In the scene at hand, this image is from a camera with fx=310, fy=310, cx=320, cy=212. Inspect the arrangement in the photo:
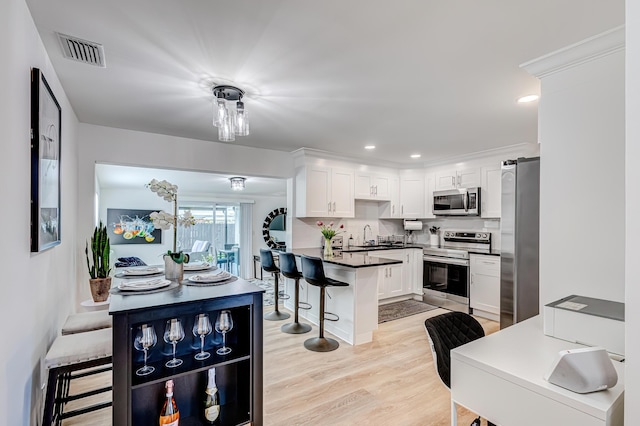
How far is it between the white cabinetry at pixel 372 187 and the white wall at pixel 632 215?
4.21 meters

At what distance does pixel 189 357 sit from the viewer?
73.3 inches

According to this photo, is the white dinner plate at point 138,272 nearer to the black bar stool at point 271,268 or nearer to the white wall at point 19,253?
the white wall at point 19,253

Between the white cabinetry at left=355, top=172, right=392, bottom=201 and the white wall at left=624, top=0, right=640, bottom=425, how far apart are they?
4206 millimetres

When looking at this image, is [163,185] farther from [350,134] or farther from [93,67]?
[350,134]

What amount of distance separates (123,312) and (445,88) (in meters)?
2.49

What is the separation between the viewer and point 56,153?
201 centimetres

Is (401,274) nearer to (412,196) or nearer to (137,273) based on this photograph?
(412,196)

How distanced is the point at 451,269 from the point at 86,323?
441 cm

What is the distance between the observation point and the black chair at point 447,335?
5.13 ft

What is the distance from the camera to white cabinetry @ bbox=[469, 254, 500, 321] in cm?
412

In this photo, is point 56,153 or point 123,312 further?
point 56,153

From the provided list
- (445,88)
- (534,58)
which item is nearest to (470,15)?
(534,58)

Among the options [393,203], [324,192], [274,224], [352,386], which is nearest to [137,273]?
[352,386]

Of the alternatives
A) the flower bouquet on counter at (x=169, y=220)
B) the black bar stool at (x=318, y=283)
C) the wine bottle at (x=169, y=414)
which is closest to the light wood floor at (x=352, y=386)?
the black bar stool at (x=318, y=283)
